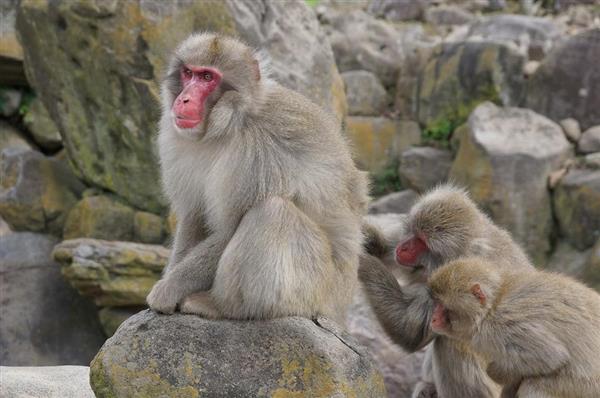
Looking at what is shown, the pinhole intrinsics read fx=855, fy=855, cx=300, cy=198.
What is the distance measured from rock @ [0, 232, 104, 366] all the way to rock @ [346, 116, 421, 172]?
4.86 meters

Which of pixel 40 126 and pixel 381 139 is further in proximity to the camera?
pixel 381 139

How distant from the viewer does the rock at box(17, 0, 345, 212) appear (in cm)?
795

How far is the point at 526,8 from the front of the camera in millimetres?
14367

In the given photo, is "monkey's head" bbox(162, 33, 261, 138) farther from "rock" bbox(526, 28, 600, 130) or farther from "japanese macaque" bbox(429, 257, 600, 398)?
"rock" bbox(526, 28, 600, 130)

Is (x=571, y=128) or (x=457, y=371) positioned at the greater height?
(x=457, y=371)

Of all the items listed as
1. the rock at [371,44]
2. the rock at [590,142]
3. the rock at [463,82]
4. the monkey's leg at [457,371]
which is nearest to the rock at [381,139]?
the rock at [463,82]

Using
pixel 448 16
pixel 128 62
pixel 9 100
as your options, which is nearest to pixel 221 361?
pixel 128 62

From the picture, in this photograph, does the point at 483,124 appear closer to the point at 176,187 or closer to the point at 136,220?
the point at 136,220

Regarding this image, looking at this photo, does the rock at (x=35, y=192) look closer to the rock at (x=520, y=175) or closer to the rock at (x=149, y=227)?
the rock at (x=149, y=227)

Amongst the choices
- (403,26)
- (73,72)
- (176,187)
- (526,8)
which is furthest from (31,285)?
(526,8)

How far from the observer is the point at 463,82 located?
38.2 ft

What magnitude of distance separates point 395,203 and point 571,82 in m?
2.75

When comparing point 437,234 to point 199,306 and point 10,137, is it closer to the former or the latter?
point 199,306

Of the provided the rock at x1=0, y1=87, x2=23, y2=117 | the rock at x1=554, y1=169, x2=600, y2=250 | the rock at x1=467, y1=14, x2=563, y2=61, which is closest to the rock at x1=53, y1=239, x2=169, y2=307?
the rock at x1=0, y1=87, x2=23, y2=117
